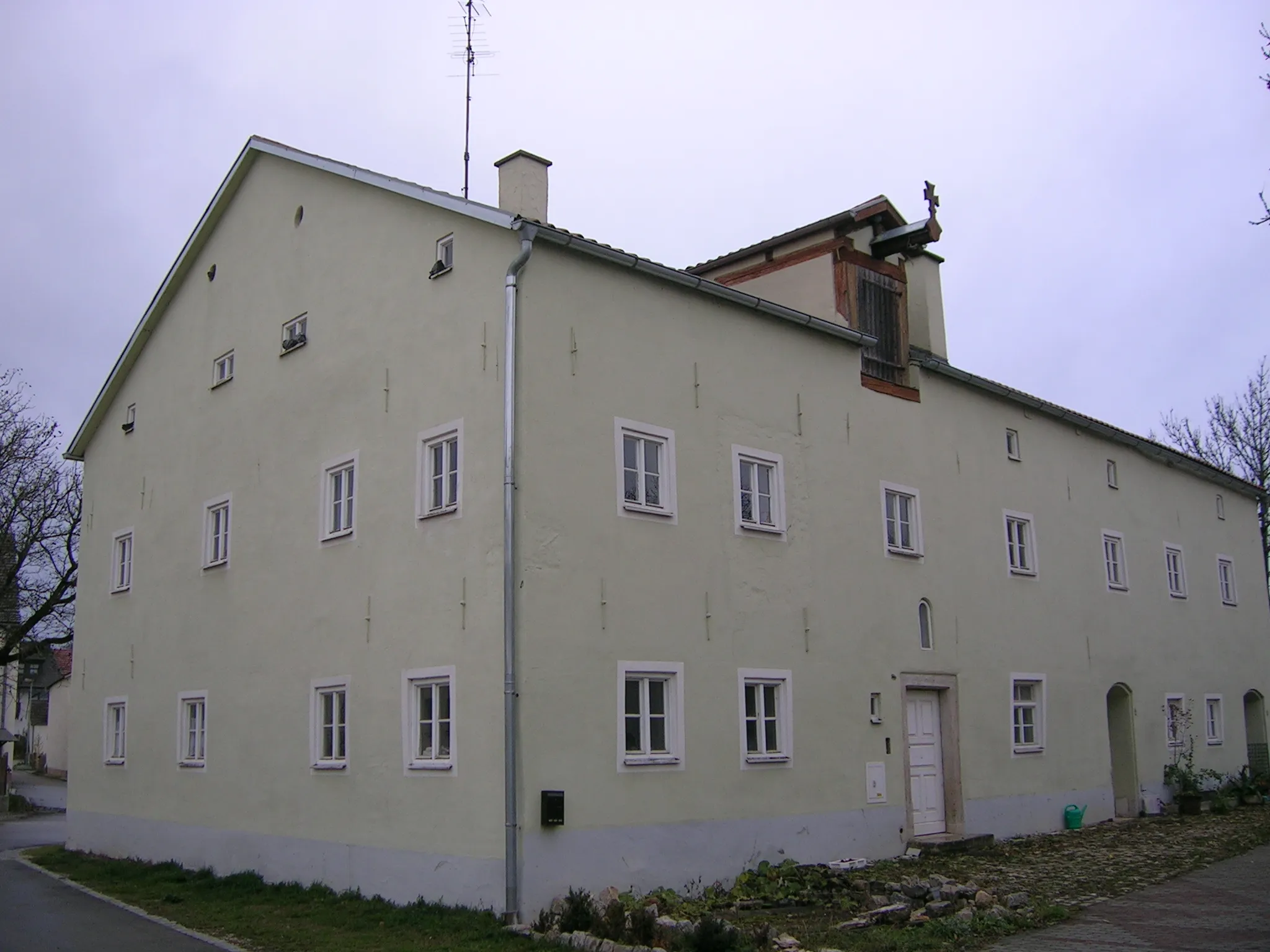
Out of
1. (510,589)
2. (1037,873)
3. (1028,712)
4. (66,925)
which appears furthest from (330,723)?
(1028,712)

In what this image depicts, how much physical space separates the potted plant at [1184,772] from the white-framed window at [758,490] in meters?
12.0

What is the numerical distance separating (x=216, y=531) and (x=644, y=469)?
25.8 ft

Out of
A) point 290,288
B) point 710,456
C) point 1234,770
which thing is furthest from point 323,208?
point 1234,770

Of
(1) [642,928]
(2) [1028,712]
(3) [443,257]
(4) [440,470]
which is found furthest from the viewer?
(2) [1028,712]

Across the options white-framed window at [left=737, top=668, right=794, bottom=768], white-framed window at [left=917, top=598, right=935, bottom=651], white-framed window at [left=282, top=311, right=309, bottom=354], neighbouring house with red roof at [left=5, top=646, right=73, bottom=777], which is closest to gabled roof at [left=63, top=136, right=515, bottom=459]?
white-framed window at [left=282, top=311, right=309, bottom=354]

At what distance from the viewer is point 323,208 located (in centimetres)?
1653

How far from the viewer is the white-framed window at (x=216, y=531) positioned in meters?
17.7

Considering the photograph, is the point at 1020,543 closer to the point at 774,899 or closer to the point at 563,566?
the point at 774,899

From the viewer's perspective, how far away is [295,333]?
55.2ft

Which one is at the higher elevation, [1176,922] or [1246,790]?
[1246,790]

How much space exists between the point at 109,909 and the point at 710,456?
922 centimetres

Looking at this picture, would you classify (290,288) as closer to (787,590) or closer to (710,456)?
(710,456)

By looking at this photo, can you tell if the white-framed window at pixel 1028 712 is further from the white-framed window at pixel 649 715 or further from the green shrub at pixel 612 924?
the green shrub at pixel 612 924

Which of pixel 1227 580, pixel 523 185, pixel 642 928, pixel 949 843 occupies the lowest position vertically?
pixel 949 843
